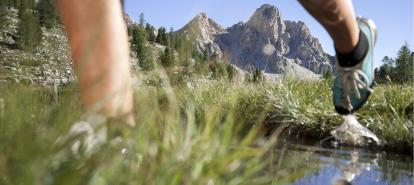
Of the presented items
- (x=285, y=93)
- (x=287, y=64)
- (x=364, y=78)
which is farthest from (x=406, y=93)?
(x=364, y=78)

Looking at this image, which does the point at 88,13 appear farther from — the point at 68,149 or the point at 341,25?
the point at 341,25

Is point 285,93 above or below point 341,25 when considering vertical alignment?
below

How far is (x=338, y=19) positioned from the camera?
2518mm

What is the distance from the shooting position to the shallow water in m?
2.22

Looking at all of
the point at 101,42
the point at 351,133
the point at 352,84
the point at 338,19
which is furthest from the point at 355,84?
the point at 101,42

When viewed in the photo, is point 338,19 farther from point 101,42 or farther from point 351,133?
point 101,42

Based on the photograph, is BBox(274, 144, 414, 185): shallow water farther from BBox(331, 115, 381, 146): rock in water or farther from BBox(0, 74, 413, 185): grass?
BBox(0, 74, 413, 185): grass

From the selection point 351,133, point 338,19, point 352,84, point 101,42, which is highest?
point 338,19

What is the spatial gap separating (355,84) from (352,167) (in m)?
0.47

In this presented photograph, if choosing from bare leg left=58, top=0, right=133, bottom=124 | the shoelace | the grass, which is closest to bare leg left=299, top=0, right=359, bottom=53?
the shoelace

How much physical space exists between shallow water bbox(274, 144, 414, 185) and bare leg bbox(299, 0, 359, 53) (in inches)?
25.2

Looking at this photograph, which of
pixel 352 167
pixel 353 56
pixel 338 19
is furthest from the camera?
pixel 353 56

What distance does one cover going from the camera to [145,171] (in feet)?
3.22

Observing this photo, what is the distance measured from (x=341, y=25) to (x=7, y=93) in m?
1.86
